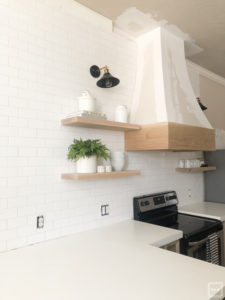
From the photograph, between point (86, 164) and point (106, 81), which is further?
point (106, 81)

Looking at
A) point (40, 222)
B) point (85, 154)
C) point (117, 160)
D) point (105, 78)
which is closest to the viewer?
point (40, 222)

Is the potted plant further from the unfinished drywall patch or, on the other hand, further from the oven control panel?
the unfinished drywall patch

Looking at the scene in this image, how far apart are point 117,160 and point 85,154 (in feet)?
1.30

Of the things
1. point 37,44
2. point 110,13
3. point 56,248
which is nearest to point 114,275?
point 56,248

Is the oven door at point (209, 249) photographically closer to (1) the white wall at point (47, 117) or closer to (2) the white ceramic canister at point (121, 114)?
(1) the white wall at point (47, 117)

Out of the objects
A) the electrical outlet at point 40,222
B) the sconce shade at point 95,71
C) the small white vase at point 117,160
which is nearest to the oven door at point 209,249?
the small white vase at point 117,160

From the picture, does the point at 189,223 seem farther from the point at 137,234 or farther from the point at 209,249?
the point at 137,234

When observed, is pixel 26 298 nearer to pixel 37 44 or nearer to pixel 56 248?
pixel 56 248

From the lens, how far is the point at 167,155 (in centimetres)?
291

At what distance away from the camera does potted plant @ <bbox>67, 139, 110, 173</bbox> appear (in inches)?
72.2

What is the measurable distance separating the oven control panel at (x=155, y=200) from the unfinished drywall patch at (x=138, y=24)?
5.60 feet

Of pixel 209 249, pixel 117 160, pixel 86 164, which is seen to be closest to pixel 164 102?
pixel 117 160

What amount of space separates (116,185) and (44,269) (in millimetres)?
1099

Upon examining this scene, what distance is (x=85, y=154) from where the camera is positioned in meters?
1.84
